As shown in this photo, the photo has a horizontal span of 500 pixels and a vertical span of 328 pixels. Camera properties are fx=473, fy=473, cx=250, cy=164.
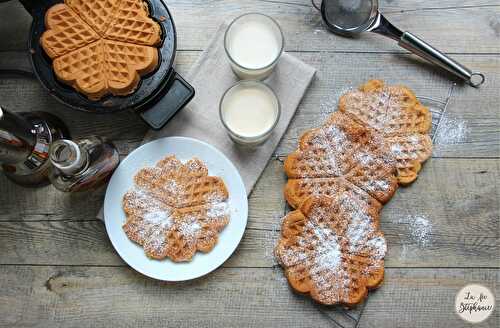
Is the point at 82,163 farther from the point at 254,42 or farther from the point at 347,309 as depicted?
the point at 347,309

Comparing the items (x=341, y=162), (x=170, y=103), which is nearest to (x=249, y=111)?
(x=170, y=103)

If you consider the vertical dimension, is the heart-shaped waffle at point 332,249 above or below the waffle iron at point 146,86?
below

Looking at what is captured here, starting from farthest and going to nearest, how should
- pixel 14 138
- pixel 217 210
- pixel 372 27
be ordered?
1. pixel 372 27
2. pixel 217 210
3. pixel 14 138

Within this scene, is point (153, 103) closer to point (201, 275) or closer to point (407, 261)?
point (201, 275)

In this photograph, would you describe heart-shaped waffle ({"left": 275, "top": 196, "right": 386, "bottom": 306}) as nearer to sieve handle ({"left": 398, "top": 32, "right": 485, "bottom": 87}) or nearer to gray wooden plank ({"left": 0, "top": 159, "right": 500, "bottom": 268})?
gray wooden plank ({"left": 0, "top": 159, "right": 500, "bottom": 268})

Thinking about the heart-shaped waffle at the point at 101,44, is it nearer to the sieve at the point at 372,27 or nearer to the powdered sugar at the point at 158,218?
the powdered sugar at the point at 158,218

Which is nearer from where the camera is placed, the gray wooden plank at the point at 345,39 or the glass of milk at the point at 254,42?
the glass of milk at the point at 254,42

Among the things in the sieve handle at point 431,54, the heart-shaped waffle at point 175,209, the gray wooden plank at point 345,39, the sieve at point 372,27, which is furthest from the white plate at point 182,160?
the sieve handle at point 431,54
